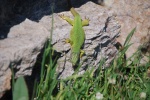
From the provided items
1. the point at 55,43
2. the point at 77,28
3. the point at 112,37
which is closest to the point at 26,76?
the point at 55,43

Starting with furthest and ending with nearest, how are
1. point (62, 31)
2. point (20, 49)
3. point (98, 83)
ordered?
point (62, 31) → point (98, 83) → point (20, 49)

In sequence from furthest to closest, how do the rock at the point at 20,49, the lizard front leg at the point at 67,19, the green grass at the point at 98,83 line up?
the lizard front leg at the point at 67,19
the green grass at the point at 98,83
the rock at the point at 20,49

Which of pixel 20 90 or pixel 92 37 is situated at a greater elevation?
pixel 92 37

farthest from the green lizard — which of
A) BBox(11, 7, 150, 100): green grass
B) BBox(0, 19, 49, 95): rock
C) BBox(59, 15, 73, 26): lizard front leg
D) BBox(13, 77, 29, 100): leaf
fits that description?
BBox(13, 77, 29, 100): leaf

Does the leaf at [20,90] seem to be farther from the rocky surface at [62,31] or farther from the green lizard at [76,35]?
the green lizard at [76,35]

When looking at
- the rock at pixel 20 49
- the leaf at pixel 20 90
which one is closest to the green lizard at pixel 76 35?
the rock at pixel 20 49

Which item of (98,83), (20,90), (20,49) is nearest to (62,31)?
(98,83)

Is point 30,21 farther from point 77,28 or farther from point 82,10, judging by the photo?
point 82,10

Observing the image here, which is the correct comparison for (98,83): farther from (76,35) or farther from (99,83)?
(76,35)
